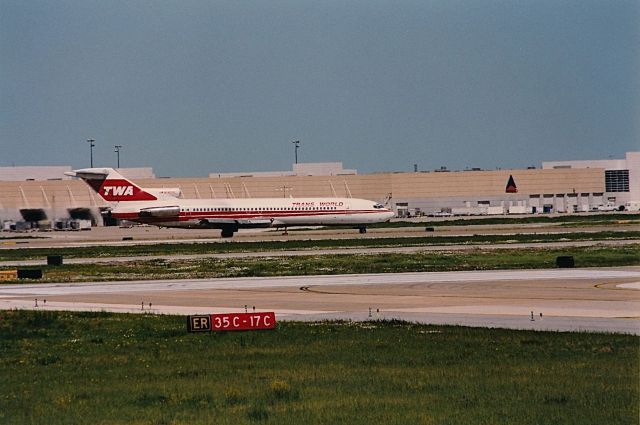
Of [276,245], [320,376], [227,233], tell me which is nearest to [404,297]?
[320,376]

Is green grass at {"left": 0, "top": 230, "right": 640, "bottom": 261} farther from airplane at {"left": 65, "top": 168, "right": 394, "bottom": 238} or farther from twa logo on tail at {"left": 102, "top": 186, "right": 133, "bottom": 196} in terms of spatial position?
twa logo on tail at {"left": 102, "top": 186, "right": 133, "bottom": 196}

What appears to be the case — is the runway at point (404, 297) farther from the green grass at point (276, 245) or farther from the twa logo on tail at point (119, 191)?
the twa logo on tail at point (119, 191)

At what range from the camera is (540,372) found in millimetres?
24828

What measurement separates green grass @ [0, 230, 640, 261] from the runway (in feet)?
104

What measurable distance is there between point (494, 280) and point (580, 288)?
21.6 ft

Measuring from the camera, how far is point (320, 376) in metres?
24.8

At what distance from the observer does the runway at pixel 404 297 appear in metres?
37.3

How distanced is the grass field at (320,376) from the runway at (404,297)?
370 centimetres

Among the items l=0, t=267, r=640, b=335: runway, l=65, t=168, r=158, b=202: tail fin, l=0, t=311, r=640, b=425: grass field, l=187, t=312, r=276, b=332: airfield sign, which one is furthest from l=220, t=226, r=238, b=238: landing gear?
l=187, t=312, r=276, b=332: airfield sign

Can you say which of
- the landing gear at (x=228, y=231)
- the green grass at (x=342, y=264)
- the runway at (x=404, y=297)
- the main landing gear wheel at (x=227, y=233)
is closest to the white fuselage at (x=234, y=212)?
the landing gear at (x=228, y=231)

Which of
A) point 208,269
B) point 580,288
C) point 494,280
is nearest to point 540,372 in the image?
point 580,288

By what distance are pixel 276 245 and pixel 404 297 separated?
5060 centimetres

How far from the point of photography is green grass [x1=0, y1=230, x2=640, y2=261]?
89.8m

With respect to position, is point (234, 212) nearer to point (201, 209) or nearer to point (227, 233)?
point (227, 233)
